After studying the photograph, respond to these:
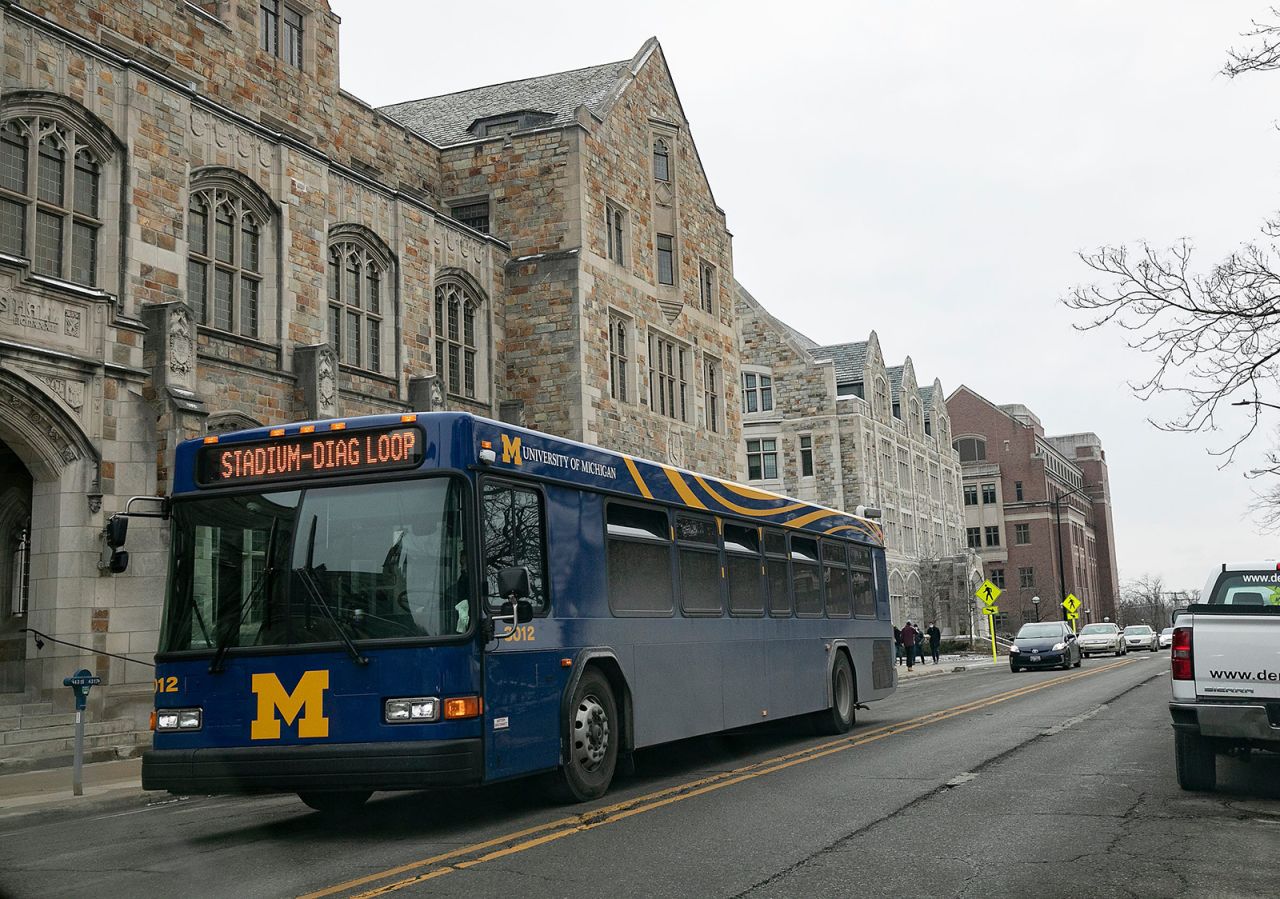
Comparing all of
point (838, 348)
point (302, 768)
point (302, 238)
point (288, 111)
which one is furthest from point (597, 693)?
point (838, 348)

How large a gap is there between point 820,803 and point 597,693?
6.49ft

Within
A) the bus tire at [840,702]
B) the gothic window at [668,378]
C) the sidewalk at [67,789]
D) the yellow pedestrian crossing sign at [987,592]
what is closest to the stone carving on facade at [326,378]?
the sidewalk at [67,789]

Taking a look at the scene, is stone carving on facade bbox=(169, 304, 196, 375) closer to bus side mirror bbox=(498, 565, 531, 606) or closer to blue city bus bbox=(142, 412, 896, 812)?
blue city bus bbox=(142, 412, 896, 812)

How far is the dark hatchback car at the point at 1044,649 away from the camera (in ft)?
119

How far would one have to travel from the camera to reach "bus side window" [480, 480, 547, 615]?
889 cm

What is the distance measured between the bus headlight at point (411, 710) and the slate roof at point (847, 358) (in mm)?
59312

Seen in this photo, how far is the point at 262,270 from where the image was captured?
21.9 metres

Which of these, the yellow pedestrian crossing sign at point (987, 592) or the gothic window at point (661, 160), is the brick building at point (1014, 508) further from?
the gothic window at point (661, 160)

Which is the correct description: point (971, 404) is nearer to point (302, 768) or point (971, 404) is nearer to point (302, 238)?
point (302, 238)

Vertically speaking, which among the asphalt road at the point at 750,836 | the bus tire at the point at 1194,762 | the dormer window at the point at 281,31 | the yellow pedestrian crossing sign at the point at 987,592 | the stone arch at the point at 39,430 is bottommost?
the asphalt road at the point at 750,836

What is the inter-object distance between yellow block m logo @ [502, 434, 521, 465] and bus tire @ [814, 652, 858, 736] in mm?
7805

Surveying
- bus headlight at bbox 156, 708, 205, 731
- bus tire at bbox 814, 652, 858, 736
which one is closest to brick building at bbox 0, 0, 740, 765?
bus headlight at bbox 156, 708, 205, 731

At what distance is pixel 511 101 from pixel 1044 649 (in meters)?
21.5

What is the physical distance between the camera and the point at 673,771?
12.3 m
